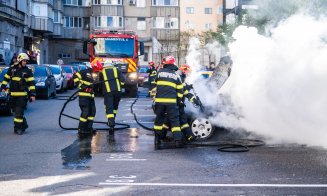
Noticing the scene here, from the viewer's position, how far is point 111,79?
45.9 ft

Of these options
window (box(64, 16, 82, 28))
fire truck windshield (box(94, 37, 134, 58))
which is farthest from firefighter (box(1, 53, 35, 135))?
window (box(64, 16, 82, 28))

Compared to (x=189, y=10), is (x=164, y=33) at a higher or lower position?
lower

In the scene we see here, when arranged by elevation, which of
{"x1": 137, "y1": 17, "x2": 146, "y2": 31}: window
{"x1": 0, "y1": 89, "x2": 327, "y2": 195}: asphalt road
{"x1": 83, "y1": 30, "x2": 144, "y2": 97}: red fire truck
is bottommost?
{"x1": 0, "y1": 89, "x2": 327, "y2": 195}: asphalt road

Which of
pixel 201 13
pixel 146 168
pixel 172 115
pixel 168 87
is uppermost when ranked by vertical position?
pixel 201 13

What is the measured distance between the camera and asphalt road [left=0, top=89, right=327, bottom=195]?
7.66m

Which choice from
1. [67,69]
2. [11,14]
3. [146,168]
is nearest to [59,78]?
[67,69]

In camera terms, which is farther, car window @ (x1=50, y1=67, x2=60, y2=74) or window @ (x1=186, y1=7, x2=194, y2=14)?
window @ (x1=186, y1=7, x2=194, y2=14)

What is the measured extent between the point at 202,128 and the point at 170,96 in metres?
1.15

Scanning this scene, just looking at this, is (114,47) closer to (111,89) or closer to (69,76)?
(69,76)

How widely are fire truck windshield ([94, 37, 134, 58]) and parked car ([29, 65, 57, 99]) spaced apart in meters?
2.40

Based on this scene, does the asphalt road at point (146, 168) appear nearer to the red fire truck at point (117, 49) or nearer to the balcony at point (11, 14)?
the red fire truck at point (117, 49)

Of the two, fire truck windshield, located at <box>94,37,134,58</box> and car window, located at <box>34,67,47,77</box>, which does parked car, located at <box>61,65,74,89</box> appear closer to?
car window, located at <box>34,67,47,77</box>

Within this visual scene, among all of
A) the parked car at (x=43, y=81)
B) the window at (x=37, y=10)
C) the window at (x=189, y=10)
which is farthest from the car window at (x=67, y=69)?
the window at (x=189, y=10)

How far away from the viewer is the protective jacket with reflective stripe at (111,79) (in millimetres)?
13938
